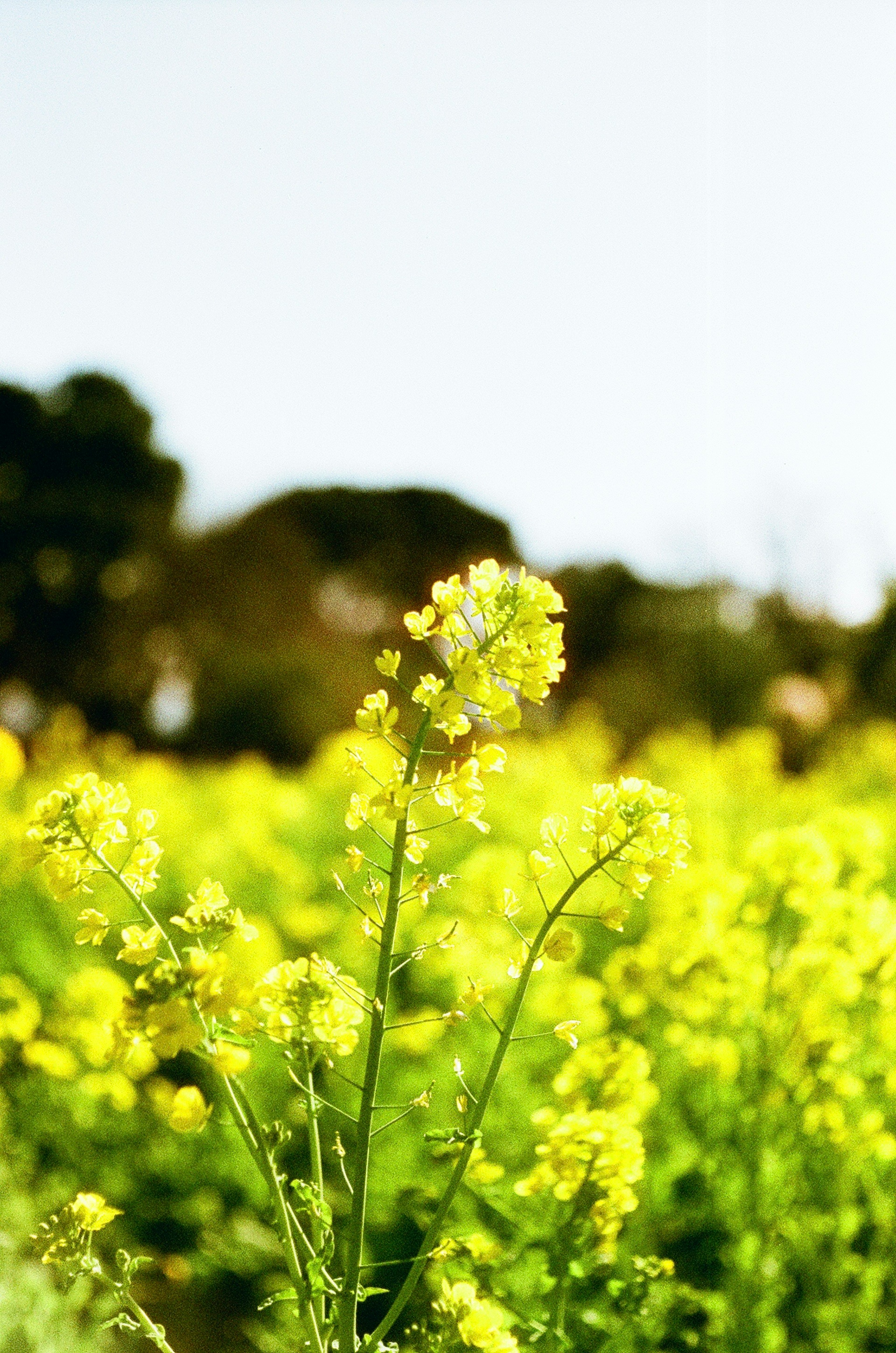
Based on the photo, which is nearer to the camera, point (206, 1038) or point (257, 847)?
point (206, 1038)

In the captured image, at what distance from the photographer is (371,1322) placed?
229cm

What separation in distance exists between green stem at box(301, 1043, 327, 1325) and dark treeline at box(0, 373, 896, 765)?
239 inches

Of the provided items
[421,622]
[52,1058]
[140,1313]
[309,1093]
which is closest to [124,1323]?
[140,1313]

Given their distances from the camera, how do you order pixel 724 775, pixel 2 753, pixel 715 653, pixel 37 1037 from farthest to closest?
pixel 715 653 → pixel 724 775 → pixel 2 753 → pixel 37 1037

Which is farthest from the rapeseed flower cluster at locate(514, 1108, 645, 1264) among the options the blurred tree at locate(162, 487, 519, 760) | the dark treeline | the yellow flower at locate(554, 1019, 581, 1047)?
the blurred tree at locate(162, 487, 519, 760)

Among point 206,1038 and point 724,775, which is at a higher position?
point 724,775


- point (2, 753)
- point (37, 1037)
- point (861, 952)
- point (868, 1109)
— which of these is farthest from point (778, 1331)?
point (2, 753)

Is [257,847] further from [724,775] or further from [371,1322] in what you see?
[724,775]

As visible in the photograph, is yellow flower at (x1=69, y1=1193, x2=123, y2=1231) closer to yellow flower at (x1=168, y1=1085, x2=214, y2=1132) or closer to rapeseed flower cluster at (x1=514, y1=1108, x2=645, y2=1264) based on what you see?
yellow flower at (x1=168, y1=1085, x2=214, y2=1132)

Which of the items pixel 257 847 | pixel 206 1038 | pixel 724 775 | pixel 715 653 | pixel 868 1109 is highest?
pixel 715 653

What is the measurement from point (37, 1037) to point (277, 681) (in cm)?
629

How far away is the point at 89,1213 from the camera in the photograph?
874mm

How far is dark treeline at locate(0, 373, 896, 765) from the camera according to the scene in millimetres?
8234

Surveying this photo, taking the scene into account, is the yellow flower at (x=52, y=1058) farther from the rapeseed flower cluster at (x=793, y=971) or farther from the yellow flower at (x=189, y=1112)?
the yellow flower at (x=189, y=1112)
